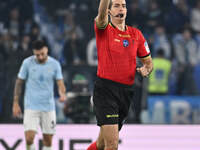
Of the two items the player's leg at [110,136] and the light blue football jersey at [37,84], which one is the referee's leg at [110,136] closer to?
the player's leg at [110,136]

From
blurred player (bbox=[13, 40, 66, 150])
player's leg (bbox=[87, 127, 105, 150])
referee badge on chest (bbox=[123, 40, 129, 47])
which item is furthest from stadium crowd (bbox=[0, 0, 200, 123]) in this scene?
referee badge on chest (bbox=[123, 40, 129, 47])

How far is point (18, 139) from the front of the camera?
7.45 meters

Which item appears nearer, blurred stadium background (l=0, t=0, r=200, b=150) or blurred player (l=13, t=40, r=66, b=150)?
blurred player (l=13, t=40, r=66, b=150)

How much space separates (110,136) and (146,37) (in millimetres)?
7180

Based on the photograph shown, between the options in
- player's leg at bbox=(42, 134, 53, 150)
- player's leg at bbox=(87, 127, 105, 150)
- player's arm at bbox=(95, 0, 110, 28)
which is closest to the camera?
player's arm at bbox=(95, 0, 110, 28)

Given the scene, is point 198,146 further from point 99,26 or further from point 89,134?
point 99,26

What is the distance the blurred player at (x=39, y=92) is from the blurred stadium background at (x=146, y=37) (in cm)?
321

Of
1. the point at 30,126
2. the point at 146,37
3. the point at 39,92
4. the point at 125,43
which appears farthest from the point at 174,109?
the point at 125,43

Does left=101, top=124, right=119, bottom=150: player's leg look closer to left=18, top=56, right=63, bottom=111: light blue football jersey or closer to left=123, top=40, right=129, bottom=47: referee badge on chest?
left=123, top=40, right=129, bottom=47: referee badge on chest

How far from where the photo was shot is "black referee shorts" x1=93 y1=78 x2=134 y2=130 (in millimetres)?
4762

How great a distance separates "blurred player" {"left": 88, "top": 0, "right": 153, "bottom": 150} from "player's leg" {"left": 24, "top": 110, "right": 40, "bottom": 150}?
2097 millimetres

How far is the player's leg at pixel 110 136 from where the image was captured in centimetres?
464

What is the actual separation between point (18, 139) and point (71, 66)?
152 inches

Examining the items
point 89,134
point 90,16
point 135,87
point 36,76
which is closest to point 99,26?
point 36,76
